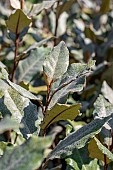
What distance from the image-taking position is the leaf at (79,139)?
41.3 inches

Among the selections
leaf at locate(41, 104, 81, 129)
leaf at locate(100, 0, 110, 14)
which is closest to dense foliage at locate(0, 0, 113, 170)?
leaf at locate(41, 104, 81, 129)

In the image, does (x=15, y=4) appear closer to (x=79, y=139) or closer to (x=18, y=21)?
(x=18, y=21)

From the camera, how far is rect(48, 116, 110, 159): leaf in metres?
1.05

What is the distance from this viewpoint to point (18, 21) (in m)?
1.47

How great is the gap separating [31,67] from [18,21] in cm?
43

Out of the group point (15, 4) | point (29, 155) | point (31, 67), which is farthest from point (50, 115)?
point (31, 67)

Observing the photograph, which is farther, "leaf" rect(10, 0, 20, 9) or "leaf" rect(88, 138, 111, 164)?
"leaf" rect(10, 0, 20, 9)

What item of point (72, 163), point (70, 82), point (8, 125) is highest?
point (8, 125)

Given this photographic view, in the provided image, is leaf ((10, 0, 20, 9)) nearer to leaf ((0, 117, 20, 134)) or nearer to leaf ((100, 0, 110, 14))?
leaf ((0, 117, 20, 134))

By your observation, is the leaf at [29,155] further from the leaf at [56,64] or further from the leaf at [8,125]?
the leaf at [56,64]

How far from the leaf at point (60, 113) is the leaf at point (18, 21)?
0.42 m

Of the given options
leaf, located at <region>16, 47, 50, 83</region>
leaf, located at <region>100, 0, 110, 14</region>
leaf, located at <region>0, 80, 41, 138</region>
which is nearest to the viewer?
leaf, located at <region>0, 80, 41, 138</region>

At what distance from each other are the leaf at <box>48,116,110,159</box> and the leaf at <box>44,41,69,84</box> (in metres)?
0.21

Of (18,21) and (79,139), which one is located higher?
(18,21)
